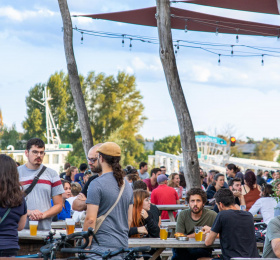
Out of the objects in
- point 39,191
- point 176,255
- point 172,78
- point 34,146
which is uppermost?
point 172,78

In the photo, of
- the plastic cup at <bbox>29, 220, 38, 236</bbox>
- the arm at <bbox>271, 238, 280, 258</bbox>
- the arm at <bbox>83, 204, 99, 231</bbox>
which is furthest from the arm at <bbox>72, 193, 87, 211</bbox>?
the arm at <bbox>271, 238, 280, 258</bbox>

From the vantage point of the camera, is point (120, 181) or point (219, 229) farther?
point (219, 229)

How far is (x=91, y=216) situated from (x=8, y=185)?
669mm

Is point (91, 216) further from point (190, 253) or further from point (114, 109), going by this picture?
point (114, 109)

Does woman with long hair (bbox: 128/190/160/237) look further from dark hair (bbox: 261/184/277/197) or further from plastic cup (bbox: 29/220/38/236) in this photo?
dark hair (bbox: 261/184/277/197)

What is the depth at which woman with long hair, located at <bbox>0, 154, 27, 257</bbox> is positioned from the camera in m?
4.02

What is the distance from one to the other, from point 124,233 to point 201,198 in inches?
104

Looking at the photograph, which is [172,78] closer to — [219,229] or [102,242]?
[219,229]

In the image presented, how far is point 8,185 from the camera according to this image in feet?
13.2

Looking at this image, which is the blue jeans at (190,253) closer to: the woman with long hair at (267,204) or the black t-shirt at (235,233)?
the black t-shirt at (235,233)

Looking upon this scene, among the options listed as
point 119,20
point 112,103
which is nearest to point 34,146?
point 119,20

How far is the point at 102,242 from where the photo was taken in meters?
4.27

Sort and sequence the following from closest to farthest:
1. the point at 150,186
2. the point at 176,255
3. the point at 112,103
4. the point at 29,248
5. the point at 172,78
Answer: the point at 29,248, the point at 176,255, the point at 172,78, the point at 150,186, the point at 112,103

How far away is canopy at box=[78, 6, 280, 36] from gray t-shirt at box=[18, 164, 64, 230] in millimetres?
8210
